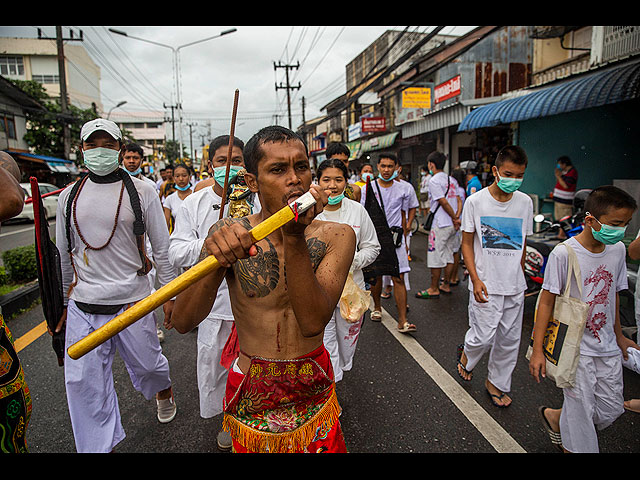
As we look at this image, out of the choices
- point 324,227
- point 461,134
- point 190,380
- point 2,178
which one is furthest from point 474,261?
point 461,134

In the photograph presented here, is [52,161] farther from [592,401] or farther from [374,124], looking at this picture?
[592,401]

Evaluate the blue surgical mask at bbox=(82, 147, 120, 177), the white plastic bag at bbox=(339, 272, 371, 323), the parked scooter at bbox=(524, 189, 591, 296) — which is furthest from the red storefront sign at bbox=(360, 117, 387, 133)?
the blue surgical mask at bbox=(82, 147, 120, 177)

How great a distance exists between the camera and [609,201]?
2.40m

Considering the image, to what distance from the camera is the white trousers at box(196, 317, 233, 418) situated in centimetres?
277

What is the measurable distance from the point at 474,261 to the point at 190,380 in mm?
2771

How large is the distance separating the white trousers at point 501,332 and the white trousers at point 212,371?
204cm

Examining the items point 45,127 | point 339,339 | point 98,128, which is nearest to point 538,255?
point 339,339

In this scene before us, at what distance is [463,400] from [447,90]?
41.3ft

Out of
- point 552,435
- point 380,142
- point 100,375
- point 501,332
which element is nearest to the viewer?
point 100,375

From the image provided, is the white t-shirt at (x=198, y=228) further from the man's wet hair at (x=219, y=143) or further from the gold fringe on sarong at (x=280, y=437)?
the gold fringe on sarong at (x=280, y=437)

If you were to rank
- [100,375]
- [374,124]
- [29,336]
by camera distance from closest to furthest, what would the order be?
[100,375], [29,336], [374,124]

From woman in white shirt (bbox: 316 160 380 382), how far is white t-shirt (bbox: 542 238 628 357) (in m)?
1.34

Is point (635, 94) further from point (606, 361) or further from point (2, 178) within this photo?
point (2, 178)

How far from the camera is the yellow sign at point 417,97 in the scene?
569 inches
